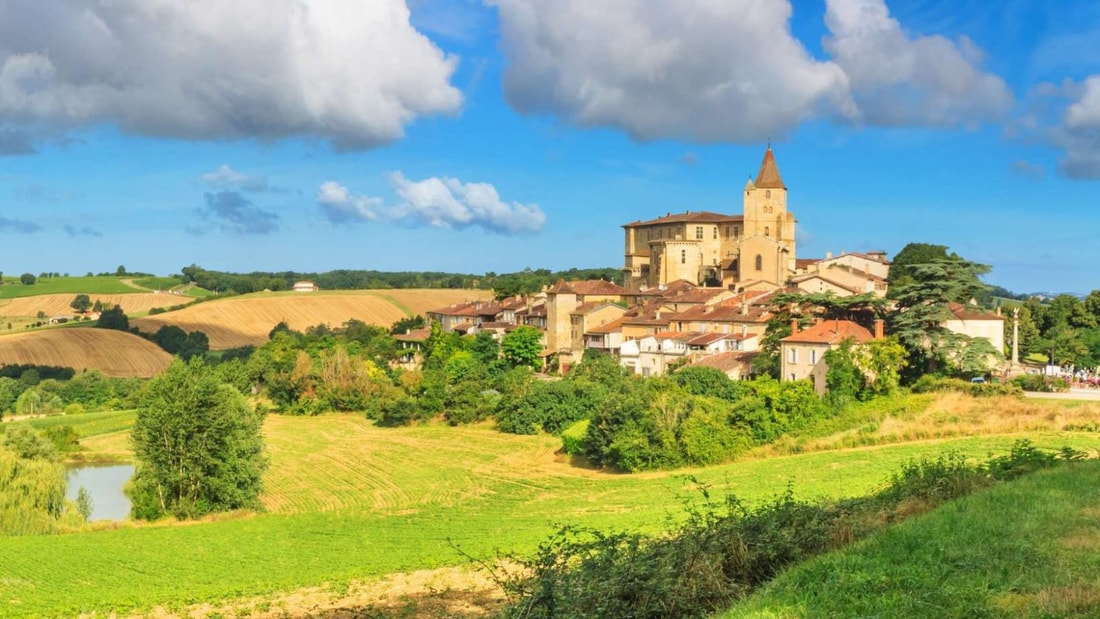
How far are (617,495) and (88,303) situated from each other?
135 meters

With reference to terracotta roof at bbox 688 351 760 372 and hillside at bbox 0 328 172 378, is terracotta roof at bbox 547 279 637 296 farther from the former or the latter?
hillside at bbox 0 328 172 378

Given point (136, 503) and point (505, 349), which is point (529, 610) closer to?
point (136, 503)

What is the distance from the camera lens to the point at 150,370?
104625 mm

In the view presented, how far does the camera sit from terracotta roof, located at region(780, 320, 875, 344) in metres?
43.0

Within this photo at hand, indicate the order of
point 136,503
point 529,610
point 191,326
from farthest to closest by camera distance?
point 191,326 → point 136,503 → point 529,610

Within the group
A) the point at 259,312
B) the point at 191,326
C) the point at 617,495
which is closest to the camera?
the point at 617,495

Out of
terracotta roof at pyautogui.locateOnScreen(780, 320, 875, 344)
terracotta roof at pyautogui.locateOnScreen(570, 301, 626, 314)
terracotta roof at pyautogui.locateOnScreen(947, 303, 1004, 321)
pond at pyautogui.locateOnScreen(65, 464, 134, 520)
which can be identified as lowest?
pond at pyautogui.locateOnScreen(65, 464, 134, 520)

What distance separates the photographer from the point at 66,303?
145500mm

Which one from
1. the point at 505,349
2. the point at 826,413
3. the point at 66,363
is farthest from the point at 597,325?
the point at 66,363

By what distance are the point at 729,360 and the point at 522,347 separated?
2255 cm

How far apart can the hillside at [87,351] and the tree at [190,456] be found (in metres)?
67.3

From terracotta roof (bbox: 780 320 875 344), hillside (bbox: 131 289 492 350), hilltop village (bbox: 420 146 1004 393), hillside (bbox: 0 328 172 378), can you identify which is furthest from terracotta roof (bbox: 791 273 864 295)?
hillside (bbox: 0 328 172 378)

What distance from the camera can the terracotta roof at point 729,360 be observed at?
164ft

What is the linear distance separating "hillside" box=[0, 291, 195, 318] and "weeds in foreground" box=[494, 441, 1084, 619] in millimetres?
142391
